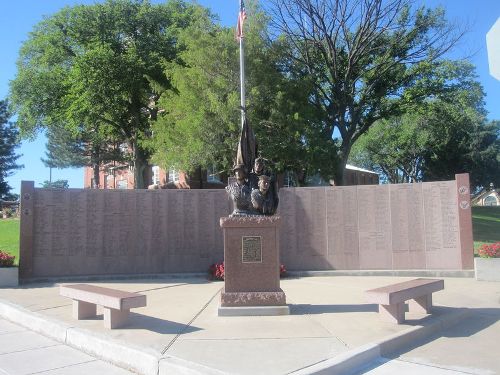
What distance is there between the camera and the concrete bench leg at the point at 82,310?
769cm

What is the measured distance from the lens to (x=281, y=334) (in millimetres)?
6766

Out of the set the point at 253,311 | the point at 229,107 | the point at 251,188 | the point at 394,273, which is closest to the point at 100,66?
the point at 229,107

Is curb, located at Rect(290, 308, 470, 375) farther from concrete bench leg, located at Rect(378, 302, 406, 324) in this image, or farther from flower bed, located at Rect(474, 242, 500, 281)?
flower bed, located at Rect(474, 242, 500, 281)

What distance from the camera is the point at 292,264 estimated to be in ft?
44.9

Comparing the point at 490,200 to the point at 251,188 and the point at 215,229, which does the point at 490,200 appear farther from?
the point at 251,188

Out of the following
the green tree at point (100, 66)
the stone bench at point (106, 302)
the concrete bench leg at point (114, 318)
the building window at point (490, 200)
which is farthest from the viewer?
the building window at point (490, 200)

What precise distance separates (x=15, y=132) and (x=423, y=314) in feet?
201

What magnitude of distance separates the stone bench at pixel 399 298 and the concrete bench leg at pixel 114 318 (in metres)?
3.59

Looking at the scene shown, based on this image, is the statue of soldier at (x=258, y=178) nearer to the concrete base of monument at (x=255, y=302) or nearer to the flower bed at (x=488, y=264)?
the concrete base of monument at (x=255, y=302)

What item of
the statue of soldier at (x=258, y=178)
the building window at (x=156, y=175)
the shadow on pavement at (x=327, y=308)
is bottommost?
Result: the shadow on pavement at (x=327, y=308)

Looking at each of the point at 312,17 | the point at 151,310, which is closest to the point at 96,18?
the point at 312,17

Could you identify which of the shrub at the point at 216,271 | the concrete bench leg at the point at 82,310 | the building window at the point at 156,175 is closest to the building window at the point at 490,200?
the building window at the point at 156,175

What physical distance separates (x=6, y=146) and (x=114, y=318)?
5914cm

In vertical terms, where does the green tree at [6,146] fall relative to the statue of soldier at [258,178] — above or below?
above
